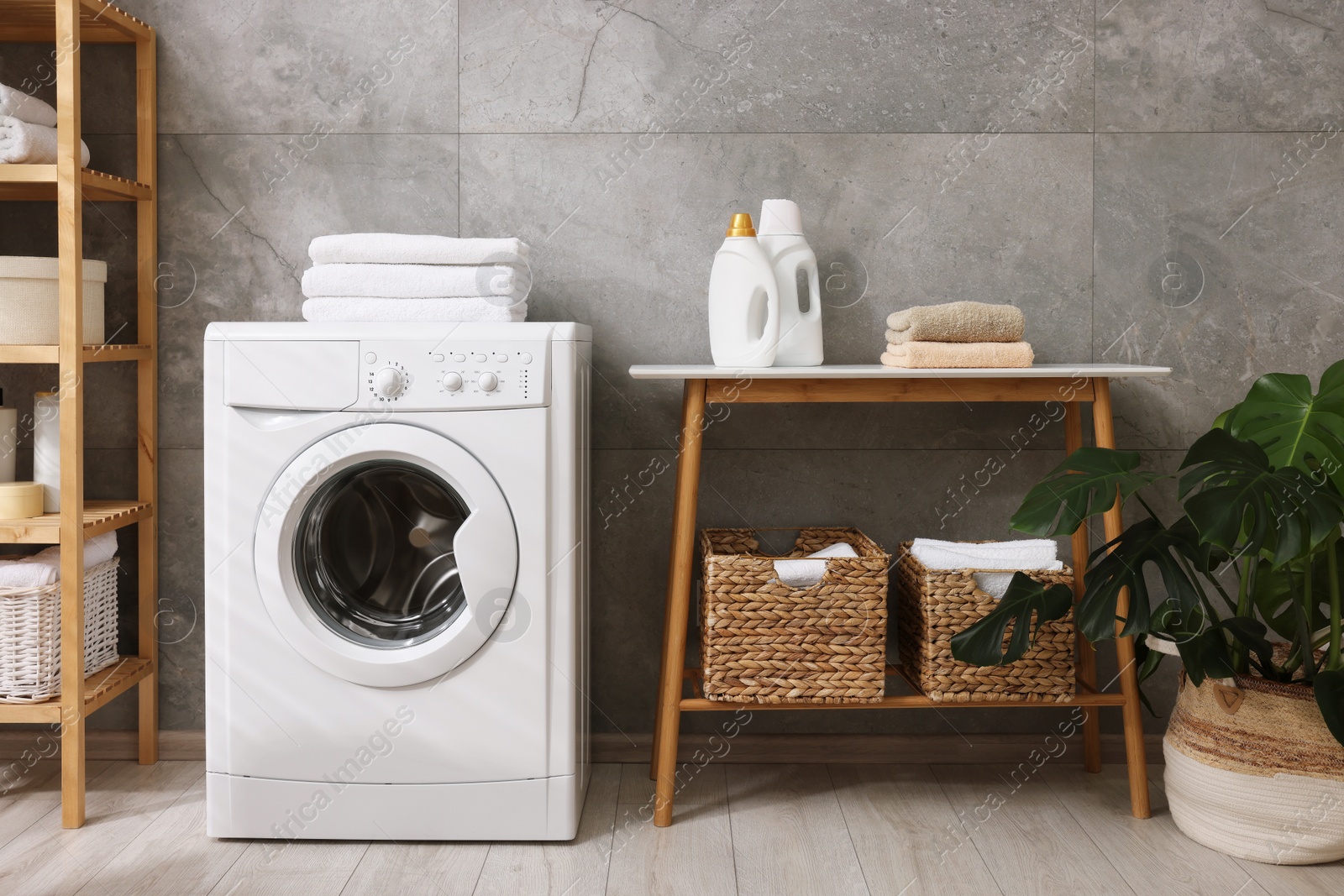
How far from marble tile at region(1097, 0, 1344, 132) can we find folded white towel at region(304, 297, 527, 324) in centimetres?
128

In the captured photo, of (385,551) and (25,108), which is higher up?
(25,108)

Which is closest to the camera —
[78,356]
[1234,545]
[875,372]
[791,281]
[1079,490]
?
[1234,545]

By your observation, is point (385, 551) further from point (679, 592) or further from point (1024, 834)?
point (1024, 834)

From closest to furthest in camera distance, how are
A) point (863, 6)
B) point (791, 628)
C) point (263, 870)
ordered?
point (263, 870) < point (791, 628) < point (863, 6)

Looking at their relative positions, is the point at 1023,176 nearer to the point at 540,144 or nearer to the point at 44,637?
the point at 540,144

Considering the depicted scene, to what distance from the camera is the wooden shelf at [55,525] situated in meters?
1.77

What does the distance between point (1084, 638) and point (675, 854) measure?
3.02 ft

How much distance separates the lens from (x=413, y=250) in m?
1.74

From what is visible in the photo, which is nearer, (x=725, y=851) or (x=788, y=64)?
(x=725, y=851)

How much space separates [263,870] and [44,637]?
2.03 feet

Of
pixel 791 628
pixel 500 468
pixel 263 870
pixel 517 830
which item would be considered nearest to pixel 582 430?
pixel 500 468

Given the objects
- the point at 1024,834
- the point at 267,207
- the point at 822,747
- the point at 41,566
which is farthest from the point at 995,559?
the point at 41,566

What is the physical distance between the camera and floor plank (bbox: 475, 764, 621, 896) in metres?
1.55

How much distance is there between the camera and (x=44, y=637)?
5.91 ft
